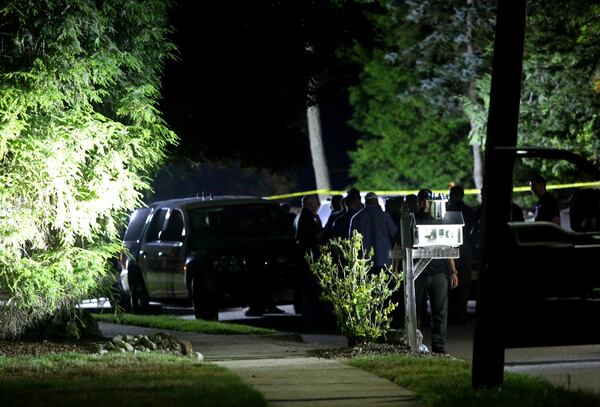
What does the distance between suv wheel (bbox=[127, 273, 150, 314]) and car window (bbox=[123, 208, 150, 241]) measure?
72 cm

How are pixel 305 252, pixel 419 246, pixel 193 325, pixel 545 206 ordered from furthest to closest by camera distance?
pixel 305 252
pixel 193 325
pixel 545 206
pixel 419 246

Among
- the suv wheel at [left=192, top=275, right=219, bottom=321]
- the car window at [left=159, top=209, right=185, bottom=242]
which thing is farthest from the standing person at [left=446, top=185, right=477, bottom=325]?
the car window at [left=159, top=209, right=185, bottom=242]

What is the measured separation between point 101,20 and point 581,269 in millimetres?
6690

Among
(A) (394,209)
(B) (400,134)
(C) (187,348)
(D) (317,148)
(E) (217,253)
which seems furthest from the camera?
(B) (400,134)

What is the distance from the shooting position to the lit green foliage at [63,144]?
14.5 m

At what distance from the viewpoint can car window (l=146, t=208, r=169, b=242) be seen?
22016mm

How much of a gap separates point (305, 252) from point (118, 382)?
9.07m

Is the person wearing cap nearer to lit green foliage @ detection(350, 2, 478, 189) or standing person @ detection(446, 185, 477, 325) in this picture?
standing person @ detection(446, 185, 477, 325)

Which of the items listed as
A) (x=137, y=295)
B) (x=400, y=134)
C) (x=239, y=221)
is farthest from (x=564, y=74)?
(x=400, y=134)

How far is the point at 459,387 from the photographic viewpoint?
34.2ft

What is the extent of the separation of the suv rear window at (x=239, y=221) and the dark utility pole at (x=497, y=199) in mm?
10339

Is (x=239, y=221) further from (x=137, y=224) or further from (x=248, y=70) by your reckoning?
(x=137, y=224)

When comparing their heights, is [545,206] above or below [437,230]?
above

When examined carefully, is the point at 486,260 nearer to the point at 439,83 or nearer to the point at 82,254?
the point at 82,254
